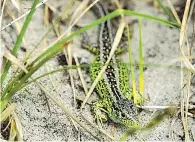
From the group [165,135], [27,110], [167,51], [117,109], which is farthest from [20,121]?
[167,51]

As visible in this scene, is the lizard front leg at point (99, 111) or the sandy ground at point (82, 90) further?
the lizard front leg at point (99, 111)

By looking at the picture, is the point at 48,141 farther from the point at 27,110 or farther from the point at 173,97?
the point at 173,97

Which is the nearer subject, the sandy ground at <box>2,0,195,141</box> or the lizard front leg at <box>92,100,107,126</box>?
the sandy ground at <box>2,0,195,141</box>

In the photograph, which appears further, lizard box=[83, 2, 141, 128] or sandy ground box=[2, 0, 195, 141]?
lizard box=[83, 2, 141, 128]

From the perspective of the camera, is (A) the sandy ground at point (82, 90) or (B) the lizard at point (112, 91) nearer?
(A) the sandy ground at point (82, 90)

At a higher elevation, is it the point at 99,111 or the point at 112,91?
the point at 112,91

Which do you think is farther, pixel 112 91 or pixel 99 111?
pixel 112 91
